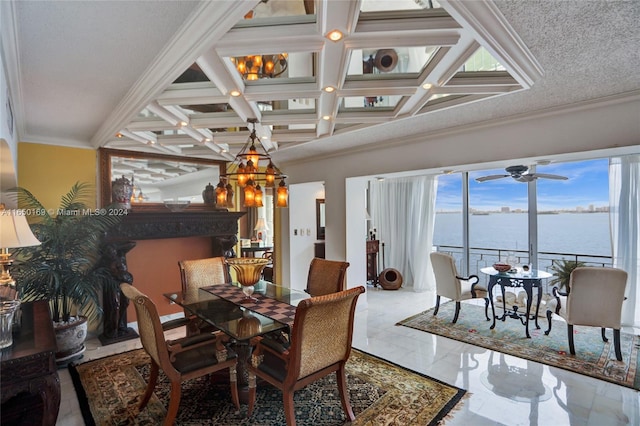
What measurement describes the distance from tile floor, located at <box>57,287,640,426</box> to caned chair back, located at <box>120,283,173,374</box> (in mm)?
880

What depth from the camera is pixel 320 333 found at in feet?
6.74

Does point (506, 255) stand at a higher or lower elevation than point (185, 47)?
lower

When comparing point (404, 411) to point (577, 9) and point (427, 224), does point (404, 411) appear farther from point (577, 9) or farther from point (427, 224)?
point (427, 224)

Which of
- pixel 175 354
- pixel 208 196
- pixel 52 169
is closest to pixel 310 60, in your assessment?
pixel 175 354

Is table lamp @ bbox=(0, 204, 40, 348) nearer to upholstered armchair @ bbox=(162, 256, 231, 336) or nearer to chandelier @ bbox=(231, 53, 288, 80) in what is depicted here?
upholstered armchair @ bbox=(162, 256, 231, 336)

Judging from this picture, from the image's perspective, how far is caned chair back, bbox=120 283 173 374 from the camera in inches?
77.4

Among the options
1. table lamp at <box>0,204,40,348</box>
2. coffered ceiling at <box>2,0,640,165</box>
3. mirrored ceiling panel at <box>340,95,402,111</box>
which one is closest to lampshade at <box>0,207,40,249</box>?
table lamp at <box>0,204,40,348</box>

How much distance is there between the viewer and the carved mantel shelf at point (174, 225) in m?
3.91

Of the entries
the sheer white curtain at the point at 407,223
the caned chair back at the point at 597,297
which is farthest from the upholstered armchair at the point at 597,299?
the sheer white curtain at the point at 407,223

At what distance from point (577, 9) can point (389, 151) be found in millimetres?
2762

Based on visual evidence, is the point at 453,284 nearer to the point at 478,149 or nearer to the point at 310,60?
the point at 478,149

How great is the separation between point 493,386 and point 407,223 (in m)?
3.87

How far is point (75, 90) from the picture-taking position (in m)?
2.42

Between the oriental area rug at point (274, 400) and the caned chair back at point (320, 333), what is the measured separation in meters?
0.49
